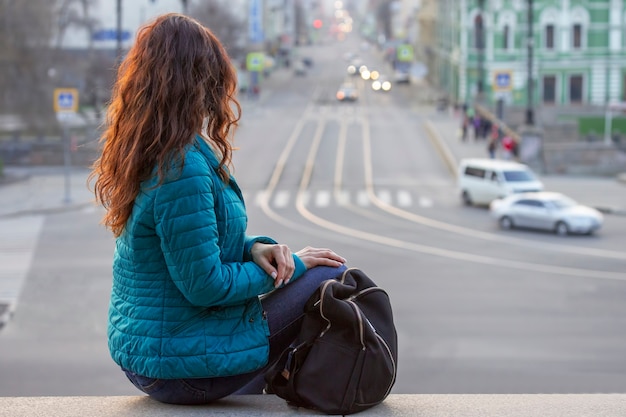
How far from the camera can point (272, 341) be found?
457 cm

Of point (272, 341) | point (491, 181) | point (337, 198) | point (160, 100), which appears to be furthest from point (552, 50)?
point (160, 100)

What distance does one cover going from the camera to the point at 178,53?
4.27 metres

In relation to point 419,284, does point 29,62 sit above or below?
above

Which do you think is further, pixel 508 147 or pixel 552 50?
pixel 552 50

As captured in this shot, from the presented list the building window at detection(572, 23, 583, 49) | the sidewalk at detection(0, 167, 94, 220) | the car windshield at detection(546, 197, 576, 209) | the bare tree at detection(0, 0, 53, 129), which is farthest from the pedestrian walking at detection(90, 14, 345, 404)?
the building window at detection(572, 23, 583, 49)

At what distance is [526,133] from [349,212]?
482 inches

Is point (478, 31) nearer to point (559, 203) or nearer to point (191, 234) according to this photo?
point (559, 203)

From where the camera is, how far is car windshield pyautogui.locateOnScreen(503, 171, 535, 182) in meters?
34.9

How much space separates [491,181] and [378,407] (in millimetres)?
31000

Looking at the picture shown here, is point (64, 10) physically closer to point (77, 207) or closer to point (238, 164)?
point (238, 164)

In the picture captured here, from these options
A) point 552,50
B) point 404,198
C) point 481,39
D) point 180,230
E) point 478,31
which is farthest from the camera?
point 478,31

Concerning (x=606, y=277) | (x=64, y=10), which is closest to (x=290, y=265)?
(x=606, y=277)

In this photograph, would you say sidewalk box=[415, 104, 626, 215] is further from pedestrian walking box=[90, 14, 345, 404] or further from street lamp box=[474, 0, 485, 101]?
pedestrian walking box=[90, 14, 345, 404]

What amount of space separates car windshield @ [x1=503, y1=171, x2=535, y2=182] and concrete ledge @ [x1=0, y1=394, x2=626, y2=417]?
30.6 m
